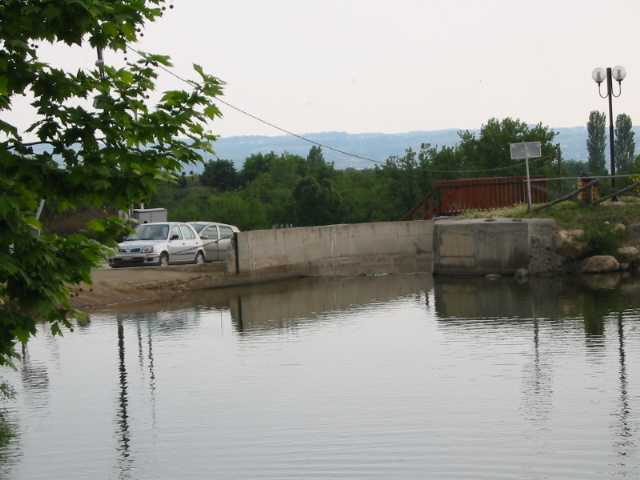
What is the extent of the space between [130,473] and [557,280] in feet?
72.0

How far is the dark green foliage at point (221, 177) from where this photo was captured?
11706 centimetres

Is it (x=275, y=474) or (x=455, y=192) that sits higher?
(x=455, y=192)

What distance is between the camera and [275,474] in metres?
11.0

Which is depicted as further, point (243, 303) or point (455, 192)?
point (455, 192)

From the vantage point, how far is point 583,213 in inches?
1332

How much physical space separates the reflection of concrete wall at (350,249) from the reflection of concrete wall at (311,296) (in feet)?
2.50

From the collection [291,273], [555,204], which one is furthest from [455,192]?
[291,273]

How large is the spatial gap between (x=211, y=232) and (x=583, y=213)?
1146cm

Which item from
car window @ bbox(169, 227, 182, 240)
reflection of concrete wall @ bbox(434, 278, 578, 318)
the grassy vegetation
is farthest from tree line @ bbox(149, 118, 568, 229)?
car window @ bbox(169, 227, 182, 240)

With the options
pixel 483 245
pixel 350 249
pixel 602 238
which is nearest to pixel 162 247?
pixel 350 249

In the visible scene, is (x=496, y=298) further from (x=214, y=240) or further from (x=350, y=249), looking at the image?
(x=214, y=240)

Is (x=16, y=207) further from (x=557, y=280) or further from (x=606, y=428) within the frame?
(x=557, y=280)

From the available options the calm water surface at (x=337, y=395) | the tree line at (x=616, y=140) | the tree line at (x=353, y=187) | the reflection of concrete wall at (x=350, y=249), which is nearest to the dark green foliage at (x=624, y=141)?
the tree line at (x=616, y=140)

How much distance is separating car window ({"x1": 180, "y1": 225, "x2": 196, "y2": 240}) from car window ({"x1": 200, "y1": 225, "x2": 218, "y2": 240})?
0.75 metres
